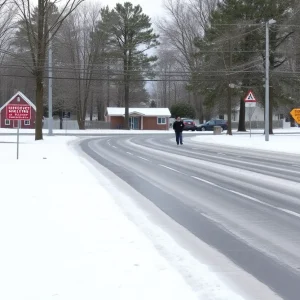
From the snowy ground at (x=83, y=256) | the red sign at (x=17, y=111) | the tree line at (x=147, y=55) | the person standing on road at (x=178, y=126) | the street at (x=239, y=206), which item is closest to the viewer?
the snowy ground at (x=83, y=256)

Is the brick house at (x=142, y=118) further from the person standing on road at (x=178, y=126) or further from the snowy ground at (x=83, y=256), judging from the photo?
the snowy ground at (x=83, y=256)

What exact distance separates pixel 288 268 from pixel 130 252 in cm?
194

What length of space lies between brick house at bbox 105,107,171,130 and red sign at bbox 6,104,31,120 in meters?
54.4

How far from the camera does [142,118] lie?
7781 centimetres

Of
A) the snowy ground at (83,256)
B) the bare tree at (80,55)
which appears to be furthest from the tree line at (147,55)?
the snowy ground at (83,256)

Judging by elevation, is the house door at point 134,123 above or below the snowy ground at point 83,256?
above

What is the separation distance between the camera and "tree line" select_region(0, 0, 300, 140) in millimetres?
47438

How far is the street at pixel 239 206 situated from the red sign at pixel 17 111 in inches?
143

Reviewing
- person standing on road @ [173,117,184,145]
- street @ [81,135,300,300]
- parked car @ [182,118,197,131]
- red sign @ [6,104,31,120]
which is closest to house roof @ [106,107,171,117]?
parked car @ [182,118,197,131]

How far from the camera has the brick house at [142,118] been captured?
76625 mm

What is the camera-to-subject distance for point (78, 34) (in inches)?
2756

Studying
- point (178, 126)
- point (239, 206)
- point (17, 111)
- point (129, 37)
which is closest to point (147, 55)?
point (129, 37)

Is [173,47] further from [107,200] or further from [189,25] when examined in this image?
[107,200]

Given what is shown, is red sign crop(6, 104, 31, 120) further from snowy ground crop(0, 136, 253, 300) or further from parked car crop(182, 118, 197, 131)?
parked car crop(182, 118, 197, 131)
